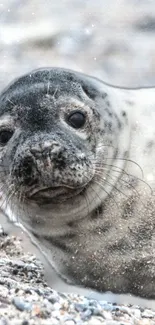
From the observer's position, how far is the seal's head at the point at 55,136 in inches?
136

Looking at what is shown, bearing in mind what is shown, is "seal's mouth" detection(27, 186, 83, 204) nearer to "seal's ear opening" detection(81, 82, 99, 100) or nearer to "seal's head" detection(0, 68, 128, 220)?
"seal's head" detection(0, 68, 128, 220)

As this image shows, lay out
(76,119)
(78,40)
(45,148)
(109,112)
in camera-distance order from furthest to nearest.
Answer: (78,40), (109,112), (76,119), (45,148)

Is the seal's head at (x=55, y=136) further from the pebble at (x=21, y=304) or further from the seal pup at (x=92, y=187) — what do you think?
the pebble at (x=21, y=304)

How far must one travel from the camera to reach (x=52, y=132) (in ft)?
11.8

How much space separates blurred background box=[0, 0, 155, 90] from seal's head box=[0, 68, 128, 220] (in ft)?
2.58

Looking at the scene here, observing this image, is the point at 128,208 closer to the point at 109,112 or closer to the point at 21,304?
the point at 109,112

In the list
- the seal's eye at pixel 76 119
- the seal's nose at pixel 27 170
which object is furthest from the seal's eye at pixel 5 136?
the seal's nose at pixel 27 170

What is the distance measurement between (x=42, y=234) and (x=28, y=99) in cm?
91

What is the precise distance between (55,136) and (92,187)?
0.57 meters

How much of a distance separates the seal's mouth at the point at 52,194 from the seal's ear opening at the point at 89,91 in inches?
27.8

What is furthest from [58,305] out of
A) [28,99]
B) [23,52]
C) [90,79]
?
[23,52]

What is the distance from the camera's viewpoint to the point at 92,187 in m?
3.98

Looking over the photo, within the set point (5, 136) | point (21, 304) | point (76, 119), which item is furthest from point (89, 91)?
point (21, 304)

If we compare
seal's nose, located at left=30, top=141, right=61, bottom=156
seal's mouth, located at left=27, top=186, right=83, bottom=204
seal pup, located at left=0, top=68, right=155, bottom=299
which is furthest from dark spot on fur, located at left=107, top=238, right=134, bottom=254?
seal's nose, located at left=30, top=141, right=61, bottom=156
